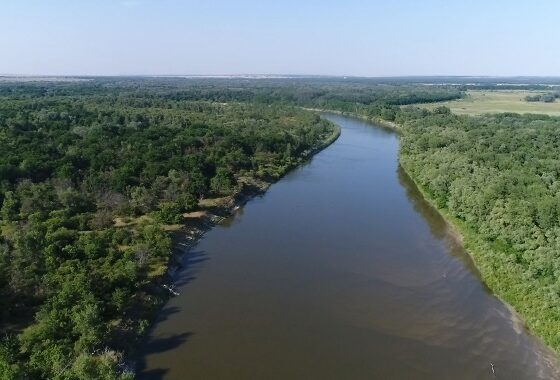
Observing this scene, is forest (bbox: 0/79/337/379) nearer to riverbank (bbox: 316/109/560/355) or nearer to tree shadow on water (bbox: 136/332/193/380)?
tree shadow on water (bbox: 136/332/193/380)

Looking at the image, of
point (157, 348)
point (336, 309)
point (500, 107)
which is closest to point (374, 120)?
point (500, 107)

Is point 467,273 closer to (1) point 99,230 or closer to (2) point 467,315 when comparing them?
(2) point 467,315

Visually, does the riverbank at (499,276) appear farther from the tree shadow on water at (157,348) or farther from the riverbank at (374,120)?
the riverbank at (374,120)

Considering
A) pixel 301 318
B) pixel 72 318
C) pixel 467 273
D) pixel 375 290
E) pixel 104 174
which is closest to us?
pixel 72 318

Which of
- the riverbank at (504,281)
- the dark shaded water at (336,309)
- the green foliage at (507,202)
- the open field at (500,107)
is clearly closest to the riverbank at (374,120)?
the open field at (500,107)

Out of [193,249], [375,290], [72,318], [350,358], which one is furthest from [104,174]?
[350,358]

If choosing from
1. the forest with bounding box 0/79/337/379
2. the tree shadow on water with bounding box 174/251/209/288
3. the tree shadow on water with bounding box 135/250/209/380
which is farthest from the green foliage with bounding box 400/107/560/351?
the forest with bounding box 0/79/337/379

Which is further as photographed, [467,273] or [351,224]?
[351,224]
